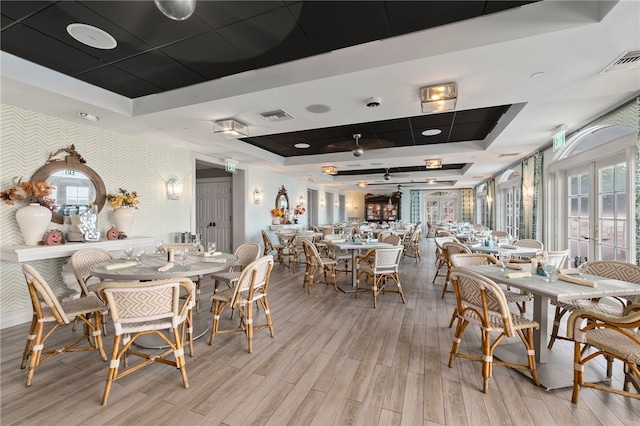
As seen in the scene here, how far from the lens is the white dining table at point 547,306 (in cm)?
205

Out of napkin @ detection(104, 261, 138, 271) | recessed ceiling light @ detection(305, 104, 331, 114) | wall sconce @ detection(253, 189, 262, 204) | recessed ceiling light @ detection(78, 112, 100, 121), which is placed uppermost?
recessed ceiling light @ detection(305, 104, 331, 114)

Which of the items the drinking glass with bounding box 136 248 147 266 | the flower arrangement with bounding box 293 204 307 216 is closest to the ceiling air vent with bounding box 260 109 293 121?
the drinking glass with bounding box 136 248 147 266

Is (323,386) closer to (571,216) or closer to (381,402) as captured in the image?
(381,402)

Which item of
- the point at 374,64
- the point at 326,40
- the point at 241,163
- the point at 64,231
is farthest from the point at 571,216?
the point at 64,231

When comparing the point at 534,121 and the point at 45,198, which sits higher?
the point at 534,121

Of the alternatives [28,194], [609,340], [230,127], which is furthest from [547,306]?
[28,194]

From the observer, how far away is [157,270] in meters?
2.61

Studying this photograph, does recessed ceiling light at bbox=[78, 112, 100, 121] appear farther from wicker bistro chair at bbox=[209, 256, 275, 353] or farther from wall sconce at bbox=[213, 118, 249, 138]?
wicker bistro chair at bbox=[209, 256, 275, 353]

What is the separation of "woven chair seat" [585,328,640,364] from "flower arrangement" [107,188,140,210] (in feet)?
18.9

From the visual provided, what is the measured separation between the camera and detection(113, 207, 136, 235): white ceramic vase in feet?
14.5

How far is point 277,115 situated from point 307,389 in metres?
3.20

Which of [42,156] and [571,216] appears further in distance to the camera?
[571,216]

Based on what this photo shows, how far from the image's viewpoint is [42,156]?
12.2ft

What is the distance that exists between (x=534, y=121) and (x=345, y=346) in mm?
4137
